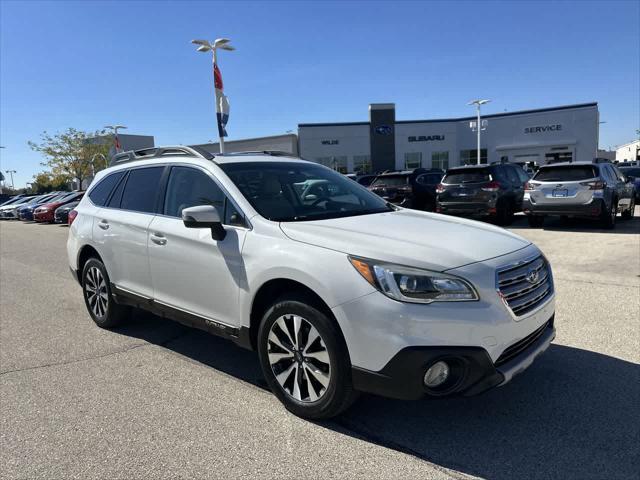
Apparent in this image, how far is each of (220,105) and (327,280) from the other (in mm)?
16157

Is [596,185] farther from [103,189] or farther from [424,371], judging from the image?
[103,189]

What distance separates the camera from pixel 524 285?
296cm

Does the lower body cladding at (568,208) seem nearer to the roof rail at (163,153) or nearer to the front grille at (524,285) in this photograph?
the front grille at (524,285)

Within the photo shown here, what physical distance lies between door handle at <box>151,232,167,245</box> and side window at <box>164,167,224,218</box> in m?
0.20

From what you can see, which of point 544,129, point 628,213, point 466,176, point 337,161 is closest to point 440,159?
point 544,129

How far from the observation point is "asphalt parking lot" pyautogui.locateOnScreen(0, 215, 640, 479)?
2639mm

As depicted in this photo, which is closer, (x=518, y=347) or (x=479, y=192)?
Result: (x=518, y=347)

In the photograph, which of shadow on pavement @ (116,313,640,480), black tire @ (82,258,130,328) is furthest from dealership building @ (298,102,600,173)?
shadow on pavement @ (116,313,640,480)

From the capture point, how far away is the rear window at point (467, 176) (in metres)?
12.8

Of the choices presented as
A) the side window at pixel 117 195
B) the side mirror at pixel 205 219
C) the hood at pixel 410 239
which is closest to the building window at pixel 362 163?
the side window at pixel 117 195

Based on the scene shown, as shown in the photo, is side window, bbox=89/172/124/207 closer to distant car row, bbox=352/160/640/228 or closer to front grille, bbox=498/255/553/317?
front grille, bbox=498/255/553/317

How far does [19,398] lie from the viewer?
11.9 ft

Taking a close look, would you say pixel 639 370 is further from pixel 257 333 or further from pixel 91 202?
pixel 91 202

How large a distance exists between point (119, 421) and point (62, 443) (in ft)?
1.17
